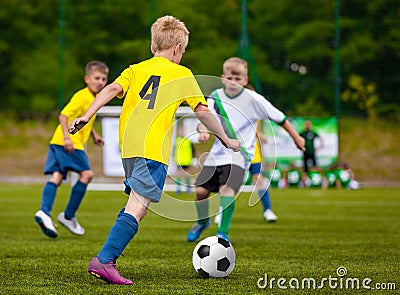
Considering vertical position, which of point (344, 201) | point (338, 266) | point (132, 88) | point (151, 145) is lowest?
point (344, 201)

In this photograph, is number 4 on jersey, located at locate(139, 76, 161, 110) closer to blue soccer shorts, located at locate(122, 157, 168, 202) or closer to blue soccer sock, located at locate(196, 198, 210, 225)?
blue soccer shorts, located at locate(122, 157, 168, 202)

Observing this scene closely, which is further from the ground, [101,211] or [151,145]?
[151,145]

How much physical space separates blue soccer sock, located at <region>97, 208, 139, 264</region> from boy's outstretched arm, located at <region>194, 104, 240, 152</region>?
73 cm

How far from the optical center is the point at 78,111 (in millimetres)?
7934

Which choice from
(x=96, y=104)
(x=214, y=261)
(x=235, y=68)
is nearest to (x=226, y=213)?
(x=235, y=68)

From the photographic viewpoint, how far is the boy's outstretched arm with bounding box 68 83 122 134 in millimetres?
4590

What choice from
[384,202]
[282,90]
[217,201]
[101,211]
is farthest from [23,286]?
[282,90]

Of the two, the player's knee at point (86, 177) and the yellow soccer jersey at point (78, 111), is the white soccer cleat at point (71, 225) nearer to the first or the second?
the player's knee at point (86, 177)

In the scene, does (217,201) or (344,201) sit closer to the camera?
(217,201)

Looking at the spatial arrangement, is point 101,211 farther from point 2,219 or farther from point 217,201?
point 217,201

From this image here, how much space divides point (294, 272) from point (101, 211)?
20.6ft

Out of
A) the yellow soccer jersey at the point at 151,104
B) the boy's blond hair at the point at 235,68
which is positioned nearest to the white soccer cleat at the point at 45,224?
the boy's blond hair at the point at 235,68

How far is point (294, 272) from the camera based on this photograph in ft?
17.8

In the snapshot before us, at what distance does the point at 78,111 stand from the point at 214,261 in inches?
125
